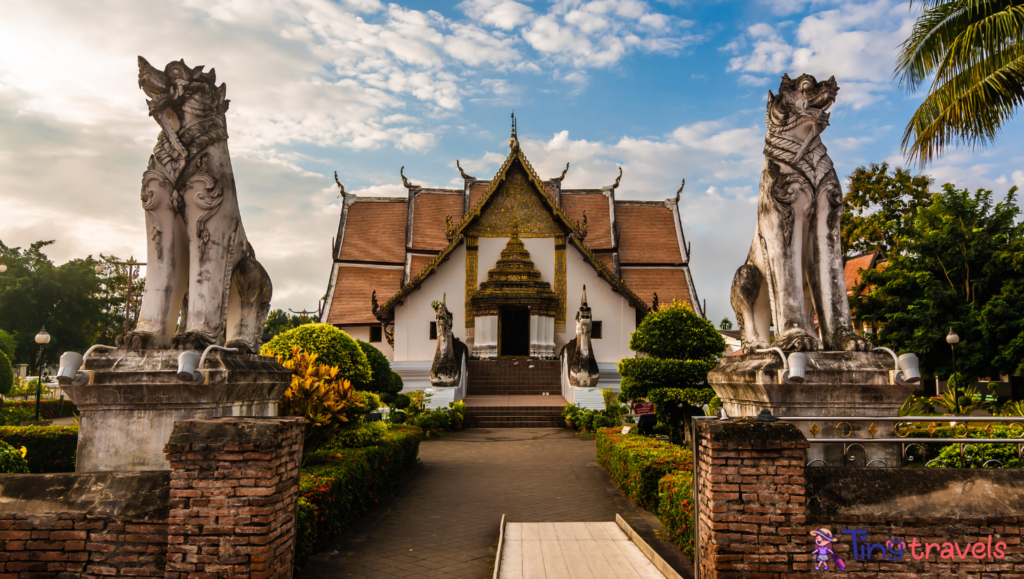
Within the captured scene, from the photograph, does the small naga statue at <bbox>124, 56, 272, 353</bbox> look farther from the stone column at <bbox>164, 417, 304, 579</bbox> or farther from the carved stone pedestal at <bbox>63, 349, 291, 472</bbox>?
the stone column at <bbox>164, 417, 304, 579</bbox>

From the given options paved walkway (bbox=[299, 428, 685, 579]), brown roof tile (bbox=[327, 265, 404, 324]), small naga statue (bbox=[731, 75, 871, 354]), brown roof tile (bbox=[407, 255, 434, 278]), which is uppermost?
brown roof tile (bbox=[407, 255, 434, 278])

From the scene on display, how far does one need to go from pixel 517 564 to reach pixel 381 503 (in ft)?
10.1

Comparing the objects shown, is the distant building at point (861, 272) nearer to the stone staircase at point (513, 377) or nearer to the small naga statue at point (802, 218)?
the stone staircase at point (513, 377)

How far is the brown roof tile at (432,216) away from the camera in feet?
81.7

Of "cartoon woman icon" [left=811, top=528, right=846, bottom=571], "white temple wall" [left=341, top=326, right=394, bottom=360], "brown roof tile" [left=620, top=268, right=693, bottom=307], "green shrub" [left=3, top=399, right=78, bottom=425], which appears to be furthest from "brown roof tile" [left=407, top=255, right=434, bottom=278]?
"cartoon woman icon" [left=811, top=528, right=846, bottom=571]

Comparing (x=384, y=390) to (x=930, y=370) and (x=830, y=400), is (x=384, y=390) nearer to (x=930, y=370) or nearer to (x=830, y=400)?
(x=830, y=400)

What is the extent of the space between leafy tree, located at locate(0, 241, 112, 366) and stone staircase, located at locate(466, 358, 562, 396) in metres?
24.2

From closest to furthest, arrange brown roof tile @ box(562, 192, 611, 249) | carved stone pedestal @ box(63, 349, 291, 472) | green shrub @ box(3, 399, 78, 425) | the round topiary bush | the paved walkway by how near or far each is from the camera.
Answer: carved stone pedestal @ box(63, 349, 291, 472), the paved walkway, the round topiary bush, green shrub @ box(3, 399, 78, 425), brown roof tile @ box(562, 192, 611, 249)

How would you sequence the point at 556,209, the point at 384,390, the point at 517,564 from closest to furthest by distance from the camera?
1. the point at 517,564
2. the point at 384,390
3. the point at 556,209

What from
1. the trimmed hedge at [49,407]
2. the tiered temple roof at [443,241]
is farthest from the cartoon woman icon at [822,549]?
the trimmed hedge at [49,407]

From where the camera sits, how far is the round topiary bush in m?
8.91

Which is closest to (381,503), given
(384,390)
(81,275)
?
(384,390)

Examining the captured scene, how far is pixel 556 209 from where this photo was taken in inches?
842

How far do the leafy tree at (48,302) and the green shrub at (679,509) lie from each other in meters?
34.7
